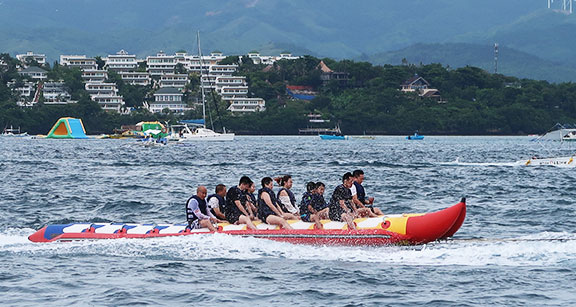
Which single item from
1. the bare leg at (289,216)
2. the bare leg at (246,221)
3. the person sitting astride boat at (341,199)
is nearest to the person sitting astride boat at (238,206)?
the bare leg at (246,221)

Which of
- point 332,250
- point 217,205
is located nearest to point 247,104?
point 217,205

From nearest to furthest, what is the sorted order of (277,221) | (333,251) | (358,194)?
1. (333,251)
2. (277,221)
3. (358,194)

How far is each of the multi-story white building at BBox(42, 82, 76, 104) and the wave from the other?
17068 centimetres

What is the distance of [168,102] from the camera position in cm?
19475

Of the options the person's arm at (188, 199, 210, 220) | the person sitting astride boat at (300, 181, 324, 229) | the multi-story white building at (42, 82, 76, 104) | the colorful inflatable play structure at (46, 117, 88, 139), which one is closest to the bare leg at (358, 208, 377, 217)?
the person sitting astride boat at (300, 181, 324, 229)

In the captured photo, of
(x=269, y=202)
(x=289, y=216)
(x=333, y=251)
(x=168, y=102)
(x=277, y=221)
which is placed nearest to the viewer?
(x=333, y=251)

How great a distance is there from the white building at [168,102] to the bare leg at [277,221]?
171 meters

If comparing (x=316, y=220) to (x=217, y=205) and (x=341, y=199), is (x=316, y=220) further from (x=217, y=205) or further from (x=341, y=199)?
(x=217, y=205)

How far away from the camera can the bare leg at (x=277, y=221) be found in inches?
783

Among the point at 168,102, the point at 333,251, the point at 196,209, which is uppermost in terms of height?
the point at 168,102

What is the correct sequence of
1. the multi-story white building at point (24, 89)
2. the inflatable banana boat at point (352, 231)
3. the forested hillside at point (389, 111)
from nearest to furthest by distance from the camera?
the inflatable banana boat at point (352, 231)
the forested hillside at point (389, 111)
the multi-story white building at point (24, 89)

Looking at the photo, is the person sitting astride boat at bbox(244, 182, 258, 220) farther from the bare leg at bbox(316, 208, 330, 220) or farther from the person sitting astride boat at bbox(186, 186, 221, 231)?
the bare leg at bbox(316, 208, 330, 220)

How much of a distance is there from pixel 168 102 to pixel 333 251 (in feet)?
584

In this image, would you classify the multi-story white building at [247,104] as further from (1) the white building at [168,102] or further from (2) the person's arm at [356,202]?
(2) the person's arm at [356,202]
